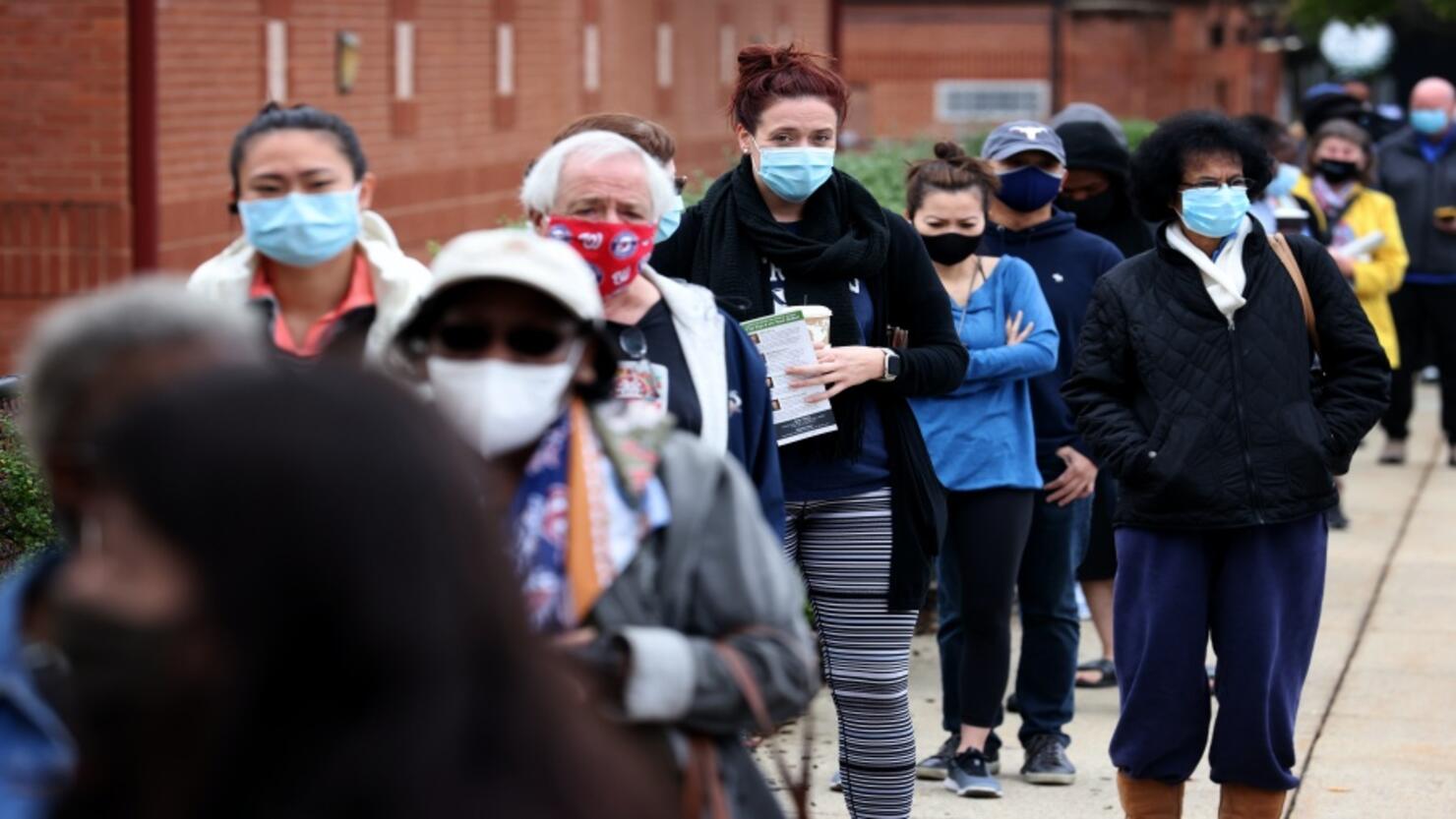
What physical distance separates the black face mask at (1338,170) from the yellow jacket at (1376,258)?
95 mm

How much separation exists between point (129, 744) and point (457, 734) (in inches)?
10.7

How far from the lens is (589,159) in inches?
153

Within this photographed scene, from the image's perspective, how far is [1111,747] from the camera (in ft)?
18.4

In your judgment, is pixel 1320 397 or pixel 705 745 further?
pixel 1320 397

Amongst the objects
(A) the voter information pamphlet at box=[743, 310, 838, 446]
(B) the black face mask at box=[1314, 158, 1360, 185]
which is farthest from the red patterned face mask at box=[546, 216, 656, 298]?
(B) the black face mask at box=[1314, 158, 1360, 185]

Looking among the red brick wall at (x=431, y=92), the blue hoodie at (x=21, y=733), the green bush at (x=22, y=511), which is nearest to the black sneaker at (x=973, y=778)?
the red brick wall at (x=431, y=92)

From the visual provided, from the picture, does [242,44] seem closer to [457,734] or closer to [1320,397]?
[1320,397]

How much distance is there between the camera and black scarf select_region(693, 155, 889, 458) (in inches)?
205

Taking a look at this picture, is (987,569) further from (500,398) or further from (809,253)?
(500,398)

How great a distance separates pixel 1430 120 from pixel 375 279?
403 inches

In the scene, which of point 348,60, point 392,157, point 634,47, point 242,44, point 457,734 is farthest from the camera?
point 634,47

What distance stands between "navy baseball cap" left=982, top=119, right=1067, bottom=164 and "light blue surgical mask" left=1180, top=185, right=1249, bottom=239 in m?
1.50

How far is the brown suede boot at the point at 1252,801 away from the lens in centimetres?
551

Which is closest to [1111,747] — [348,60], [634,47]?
[348,60]
